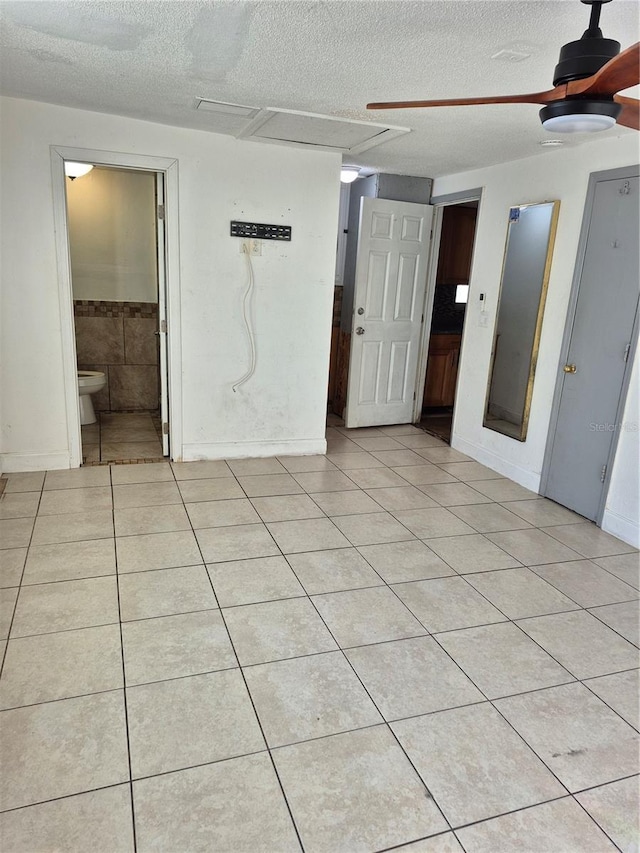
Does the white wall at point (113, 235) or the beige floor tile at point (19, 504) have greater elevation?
the white wall at point (113, 235)

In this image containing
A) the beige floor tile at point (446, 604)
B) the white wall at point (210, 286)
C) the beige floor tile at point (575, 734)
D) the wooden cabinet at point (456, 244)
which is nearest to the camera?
the beige floor tile at point (575, 734)

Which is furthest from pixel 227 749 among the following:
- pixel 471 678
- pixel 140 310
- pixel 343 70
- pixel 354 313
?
pixel 140 310

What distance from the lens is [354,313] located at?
200 inches

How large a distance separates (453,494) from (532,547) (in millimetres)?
798

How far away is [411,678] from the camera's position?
6.85 feet

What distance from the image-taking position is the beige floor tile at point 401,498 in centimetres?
366

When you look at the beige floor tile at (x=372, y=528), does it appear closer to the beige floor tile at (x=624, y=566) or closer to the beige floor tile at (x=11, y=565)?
the beige floor tile at (x=624, y=566)

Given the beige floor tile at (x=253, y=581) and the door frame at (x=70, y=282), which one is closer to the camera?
the beige floor tile at (x=253, y=581)

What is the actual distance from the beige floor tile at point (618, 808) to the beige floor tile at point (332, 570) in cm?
122

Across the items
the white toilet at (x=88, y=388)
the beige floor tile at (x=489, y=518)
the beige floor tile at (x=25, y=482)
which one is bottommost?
the beige floor tile at (x=489, y=518)

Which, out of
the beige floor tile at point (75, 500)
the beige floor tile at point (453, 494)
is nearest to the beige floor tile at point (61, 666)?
the beige floor tile at point (75, 500)

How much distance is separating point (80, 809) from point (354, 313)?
4.22 m

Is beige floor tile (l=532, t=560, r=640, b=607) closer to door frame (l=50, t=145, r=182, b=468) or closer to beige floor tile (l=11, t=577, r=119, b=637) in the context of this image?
beige floor tile (l=11, t=577, r=119, b=637)

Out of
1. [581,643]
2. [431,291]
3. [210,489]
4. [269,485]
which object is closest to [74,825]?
[581,643]
